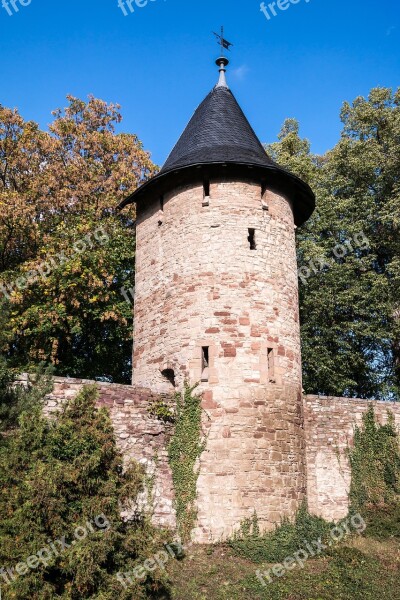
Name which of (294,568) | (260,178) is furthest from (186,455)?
(260,178)

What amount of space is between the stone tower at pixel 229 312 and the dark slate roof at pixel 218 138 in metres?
0.05

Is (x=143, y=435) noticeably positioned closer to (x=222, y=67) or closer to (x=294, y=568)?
(x=294, y=568)

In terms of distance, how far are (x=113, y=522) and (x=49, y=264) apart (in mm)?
10508

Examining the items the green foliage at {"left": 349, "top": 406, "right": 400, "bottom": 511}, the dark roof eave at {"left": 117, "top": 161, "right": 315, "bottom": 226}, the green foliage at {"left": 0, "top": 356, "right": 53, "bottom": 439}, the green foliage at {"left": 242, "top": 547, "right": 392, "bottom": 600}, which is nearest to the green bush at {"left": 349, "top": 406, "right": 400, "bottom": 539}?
the green foliage at {"left": 349, "top": 406, "right": 400, "bottom": 511}

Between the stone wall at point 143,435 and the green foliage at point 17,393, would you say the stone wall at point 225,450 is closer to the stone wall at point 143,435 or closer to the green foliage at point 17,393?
the stone wall at point 143,435

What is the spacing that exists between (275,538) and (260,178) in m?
7.56

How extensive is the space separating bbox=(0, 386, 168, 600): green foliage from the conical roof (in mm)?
6517

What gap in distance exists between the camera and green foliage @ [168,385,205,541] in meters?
11.7

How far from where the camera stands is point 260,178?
1409 cm

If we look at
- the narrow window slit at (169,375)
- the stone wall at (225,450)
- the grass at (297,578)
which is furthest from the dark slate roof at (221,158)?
the grass at (297,578)

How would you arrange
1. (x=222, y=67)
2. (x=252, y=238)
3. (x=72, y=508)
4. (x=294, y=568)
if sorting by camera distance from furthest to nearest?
(x=222, y=67) < (x=252, y=238) < (x=294, y=568) < (x=72, y=508)

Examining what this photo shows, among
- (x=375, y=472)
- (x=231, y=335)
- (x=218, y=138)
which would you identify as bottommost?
(x=375, y=472)

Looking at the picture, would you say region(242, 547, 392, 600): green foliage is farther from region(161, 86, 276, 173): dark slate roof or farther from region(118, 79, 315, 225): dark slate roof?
region(161, 86, 276, 173): dark slate roof

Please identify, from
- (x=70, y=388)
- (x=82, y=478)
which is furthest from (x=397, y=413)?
(x=82, y=478)
